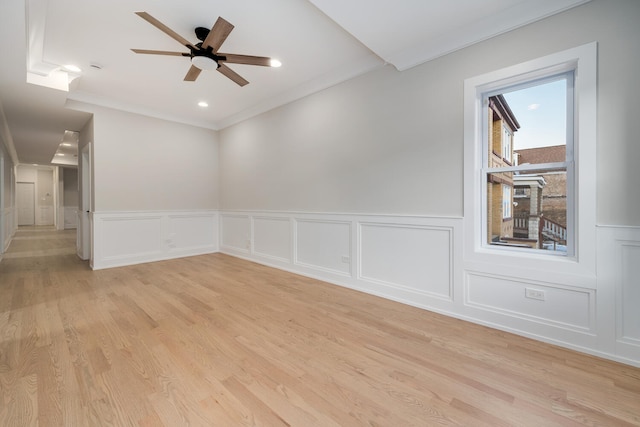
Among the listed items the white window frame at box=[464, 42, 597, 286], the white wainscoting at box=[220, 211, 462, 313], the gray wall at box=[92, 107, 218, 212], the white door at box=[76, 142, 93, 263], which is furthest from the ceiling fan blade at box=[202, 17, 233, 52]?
the white door at box=[76, 142, 93, 263]

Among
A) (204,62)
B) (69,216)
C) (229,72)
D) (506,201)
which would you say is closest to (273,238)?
(229,72)

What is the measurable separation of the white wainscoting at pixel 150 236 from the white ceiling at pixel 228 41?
186 centimetres

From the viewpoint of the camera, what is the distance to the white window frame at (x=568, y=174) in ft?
6.35

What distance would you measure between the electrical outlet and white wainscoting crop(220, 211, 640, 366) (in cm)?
1

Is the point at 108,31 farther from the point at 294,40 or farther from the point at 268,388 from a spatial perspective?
the point at 268,388

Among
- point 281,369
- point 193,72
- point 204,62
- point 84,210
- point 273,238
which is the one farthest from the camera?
point 84,210

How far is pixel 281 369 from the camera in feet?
5.80

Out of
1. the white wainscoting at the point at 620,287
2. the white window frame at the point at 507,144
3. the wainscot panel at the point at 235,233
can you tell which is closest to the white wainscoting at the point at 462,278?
the white wainscoting at the point at 620,287

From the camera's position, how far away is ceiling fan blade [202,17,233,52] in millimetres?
2067

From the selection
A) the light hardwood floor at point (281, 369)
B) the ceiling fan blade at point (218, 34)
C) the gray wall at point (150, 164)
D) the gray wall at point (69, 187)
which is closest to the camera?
the light hardwood floor at point (281, 369)

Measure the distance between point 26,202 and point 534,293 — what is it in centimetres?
1739

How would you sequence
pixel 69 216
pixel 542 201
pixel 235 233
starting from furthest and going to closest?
pixel 69 216 < pixel 235 233 < pixel 542 201

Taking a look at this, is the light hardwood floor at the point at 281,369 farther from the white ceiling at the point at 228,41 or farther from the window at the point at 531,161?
the white ceiling at the point at 228,41

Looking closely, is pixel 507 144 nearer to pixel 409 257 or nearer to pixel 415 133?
pixel 415 133
